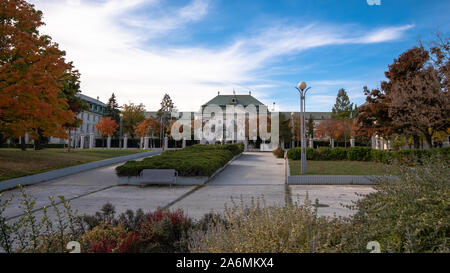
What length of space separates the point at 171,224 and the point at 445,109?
17.9 meters

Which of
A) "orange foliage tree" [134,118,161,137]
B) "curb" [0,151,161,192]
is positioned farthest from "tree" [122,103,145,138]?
"curb" [0,151,161,192]

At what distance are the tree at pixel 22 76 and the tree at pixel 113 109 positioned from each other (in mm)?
48845

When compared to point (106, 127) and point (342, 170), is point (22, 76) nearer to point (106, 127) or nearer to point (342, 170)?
point (342, 170)

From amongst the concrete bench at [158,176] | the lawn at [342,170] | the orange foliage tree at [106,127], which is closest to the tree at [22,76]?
the concrete bench at [158,176]

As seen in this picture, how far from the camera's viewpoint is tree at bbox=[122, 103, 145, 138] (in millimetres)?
55406

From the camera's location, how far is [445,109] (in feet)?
51.4

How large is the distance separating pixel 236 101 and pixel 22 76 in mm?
63586

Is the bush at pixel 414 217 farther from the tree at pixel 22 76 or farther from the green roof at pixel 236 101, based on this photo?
the green roof at pixel 236 101

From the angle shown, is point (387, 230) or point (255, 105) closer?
point (387, 230)

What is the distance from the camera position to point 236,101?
241 ft

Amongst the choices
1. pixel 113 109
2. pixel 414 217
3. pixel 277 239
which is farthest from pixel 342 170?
pixel 113 109

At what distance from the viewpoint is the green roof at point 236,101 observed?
241ft
